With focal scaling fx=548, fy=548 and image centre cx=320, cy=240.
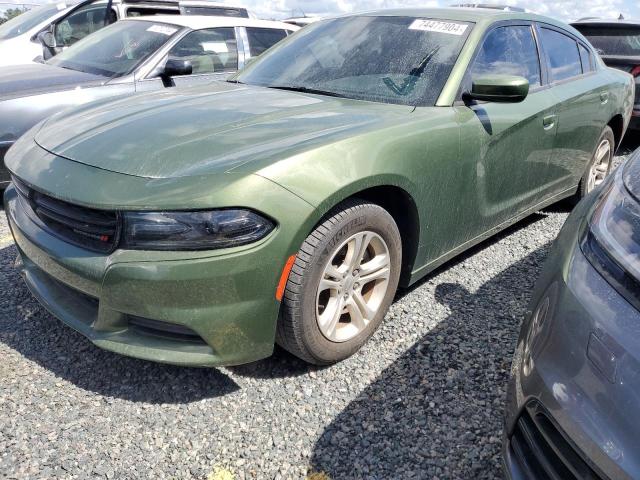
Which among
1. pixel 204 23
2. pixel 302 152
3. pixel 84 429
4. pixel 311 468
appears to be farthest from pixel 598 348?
pixel 204 23

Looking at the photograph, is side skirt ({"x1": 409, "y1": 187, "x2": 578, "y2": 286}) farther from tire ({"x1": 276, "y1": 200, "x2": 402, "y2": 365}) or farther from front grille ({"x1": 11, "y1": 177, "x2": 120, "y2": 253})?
front grille ({"x1": 11, "y1": 177, "x2": 120, "y2": 253})

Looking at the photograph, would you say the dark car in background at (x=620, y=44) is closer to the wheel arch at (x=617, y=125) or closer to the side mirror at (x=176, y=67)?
the wheel arch at (x=617, y=125)

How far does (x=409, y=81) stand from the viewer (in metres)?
2.82

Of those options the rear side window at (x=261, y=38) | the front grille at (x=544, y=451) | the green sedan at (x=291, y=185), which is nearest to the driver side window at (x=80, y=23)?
the rear side window at (x=261, y=38)

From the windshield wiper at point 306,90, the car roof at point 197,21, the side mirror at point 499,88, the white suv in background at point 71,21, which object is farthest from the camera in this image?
the white suv in background at point 71,21

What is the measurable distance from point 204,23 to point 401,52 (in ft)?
9.78

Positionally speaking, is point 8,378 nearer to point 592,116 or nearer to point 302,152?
point 302,152

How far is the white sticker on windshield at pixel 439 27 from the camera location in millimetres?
2999

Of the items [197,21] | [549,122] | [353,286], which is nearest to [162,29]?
[197,21]

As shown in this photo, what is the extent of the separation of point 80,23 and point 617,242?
7.27 meters

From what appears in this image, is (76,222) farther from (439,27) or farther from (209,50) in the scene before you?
(209,50)

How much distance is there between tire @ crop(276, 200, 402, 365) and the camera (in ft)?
7.00

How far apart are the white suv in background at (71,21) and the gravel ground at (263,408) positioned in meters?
4.85

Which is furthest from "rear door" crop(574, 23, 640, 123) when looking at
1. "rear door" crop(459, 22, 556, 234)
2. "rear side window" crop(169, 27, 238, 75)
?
"rear side window" crop(169, 27, 238, 75)
